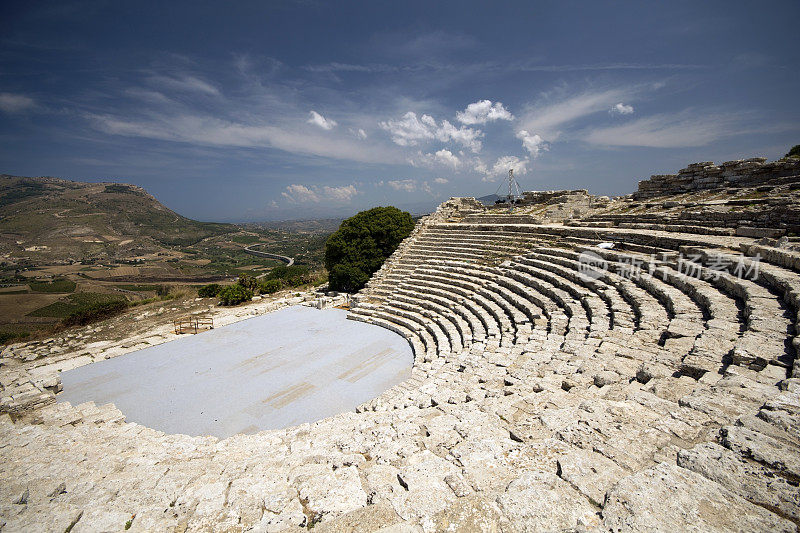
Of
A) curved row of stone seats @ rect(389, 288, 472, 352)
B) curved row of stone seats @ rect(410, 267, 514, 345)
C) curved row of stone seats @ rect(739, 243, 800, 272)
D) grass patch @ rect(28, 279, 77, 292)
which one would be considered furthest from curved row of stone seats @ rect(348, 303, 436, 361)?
grass patch @ rect(28, 279, 77, 292)

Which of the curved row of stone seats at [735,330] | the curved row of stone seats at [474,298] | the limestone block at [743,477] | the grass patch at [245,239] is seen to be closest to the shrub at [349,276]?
the curved row of stone seats at [474,298]

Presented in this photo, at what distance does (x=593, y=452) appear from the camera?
2895mm

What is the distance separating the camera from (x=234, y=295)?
1705 centimetres

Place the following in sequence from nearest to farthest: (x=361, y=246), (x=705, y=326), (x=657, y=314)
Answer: (x=705, y=326) → (x=657, y=314) → (x=361, y=246)

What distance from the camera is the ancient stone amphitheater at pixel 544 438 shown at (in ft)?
7.62

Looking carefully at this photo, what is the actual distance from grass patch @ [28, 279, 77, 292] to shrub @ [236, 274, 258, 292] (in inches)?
1465

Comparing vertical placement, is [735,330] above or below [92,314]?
above

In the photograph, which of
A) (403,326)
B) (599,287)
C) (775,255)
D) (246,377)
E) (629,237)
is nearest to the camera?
(775,255)

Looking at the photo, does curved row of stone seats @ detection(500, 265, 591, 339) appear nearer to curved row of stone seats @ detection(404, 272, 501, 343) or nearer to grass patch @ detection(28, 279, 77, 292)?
curved row of stone seats @ detection(404, 272, 501, 343)

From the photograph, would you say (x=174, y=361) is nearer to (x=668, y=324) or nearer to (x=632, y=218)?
(x=668, y=324)

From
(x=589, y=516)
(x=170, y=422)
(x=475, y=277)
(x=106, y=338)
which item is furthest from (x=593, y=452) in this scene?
(x=106, y=338)

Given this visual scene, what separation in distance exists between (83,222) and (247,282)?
3398 inches

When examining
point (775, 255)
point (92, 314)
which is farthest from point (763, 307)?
point (92, 314)

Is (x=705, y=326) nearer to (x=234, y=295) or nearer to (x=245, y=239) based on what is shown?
(x=234, y=295)
